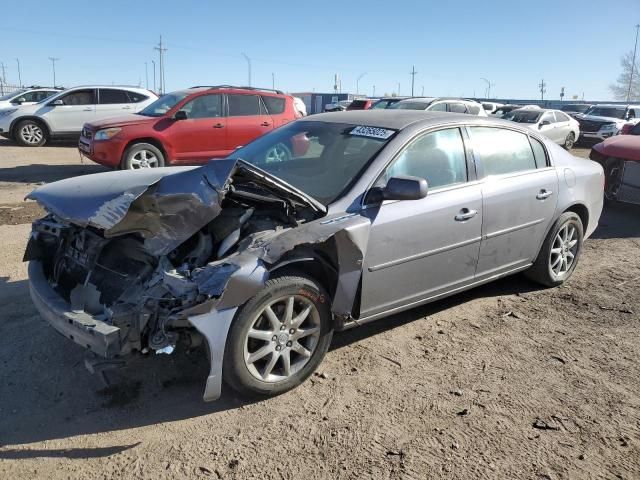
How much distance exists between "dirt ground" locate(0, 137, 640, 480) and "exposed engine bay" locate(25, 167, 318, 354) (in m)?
0.53

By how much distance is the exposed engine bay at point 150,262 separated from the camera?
290cm

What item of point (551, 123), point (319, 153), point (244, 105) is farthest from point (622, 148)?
point (551, 123)

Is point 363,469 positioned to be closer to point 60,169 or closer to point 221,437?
point 221,437

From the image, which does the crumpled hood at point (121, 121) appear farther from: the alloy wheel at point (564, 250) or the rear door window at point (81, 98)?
the alloy wheel at point (564, 250)

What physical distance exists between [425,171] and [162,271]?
2.02 m

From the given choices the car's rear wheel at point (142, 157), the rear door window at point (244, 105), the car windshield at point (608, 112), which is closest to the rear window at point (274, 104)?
the rear door window at point (244, 105)

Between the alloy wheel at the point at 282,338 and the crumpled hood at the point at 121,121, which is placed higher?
the crumpled hood at the point at 121,121

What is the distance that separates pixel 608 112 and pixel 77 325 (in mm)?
26913

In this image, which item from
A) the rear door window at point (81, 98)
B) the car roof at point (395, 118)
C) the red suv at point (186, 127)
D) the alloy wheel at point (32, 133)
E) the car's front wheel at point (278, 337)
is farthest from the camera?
the alloy wheel at point (32, 133)

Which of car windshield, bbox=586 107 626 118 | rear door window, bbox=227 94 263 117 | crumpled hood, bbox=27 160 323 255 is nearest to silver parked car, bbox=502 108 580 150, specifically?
car windshield, bbox=586 107 626 118

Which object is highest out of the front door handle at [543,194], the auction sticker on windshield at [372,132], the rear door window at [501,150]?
the auction sticker on windshield at [372,132]

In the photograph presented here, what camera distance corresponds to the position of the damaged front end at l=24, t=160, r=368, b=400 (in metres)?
2.90

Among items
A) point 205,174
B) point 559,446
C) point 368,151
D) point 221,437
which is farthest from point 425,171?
point 221,437

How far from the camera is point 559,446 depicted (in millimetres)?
2926
